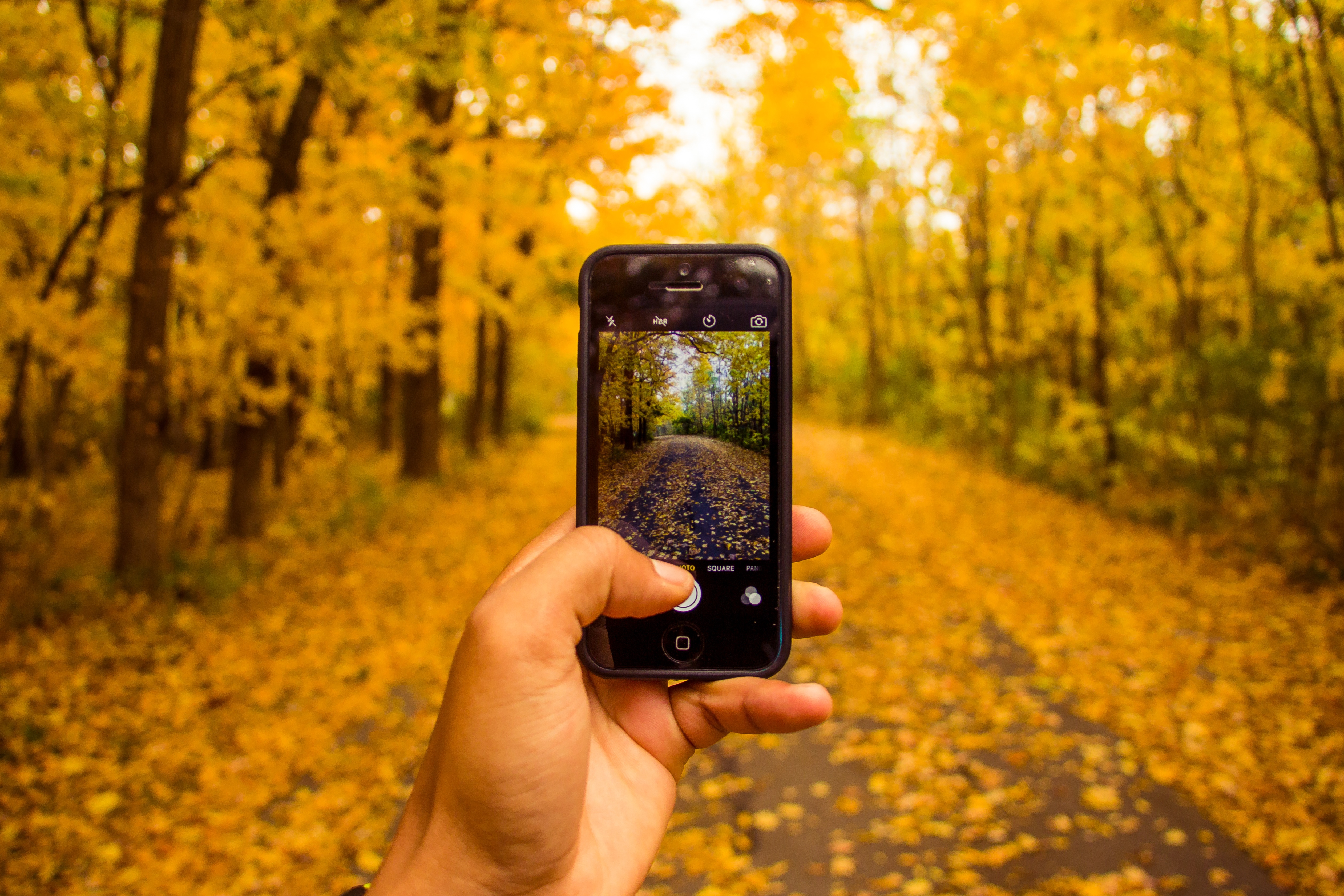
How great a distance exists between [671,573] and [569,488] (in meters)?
12.5

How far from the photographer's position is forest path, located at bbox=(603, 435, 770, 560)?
1947 mm

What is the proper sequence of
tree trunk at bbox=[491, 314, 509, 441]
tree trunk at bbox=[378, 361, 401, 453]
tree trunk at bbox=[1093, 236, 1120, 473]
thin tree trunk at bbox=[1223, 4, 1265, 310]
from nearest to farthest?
1. thin tree trunk at bbox=[1223, 4, 1265, 310]
2. tree trunk at bbox=[1093, 236, 1120, 473]
3. tree trunk at bbox=[491, 314, 509, 441]
4. tree trunk at bbox=[378, 361, 401, 453]

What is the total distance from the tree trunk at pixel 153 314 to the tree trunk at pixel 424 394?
566 cm

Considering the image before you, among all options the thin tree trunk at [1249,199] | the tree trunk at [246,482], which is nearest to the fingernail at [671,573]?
the thin tree trunk at [1249,199]

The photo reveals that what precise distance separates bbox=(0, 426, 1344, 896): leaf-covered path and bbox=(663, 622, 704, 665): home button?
2366 mm

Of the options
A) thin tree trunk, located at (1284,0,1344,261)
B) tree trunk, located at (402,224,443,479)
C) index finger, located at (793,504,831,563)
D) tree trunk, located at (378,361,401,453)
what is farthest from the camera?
tree trunk, located at (378,361,401,453)

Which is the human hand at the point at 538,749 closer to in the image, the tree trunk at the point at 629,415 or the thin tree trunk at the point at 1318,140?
the tree trunk at the point at 629,415

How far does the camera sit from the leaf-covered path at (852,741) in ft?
12.3

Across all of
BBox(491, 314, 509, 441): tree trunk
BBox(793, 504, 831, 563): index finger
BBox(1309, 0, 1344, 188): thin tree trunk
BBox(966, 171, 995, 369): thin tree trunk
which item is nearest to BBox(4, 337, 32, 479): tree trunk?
BBox(793, 504, 831, 563): index finger

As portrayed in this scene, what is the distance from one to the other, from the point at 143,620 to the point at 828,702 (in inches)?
279

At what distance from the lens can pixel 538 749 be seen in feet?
5.24

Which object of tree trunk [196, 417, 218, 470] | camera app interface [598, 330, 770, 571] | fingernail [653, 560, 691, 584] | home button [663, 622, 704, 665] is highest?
camera app interface [598, 330, 770, 571]

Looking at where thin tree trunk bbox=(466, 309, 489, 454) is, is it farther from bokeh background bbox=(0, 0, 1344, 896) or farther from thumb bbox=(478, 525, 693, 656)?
thumb bbox=(478, 525, 693, 656)

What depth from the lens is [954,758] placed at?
469cm
